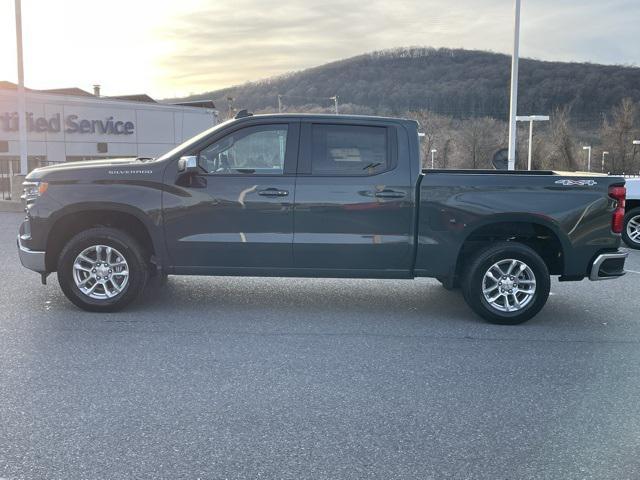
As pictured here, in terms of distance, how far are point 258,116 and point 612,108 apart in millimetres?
80866

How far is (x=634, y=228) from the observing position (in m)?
12.2

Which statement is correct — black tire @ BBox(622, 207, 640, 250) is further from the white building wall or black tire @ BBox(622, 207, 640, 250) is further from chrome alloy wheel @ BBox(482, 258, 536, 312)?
the white building wall

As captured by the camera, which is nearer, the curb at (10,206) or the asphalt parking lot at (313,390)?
the asphalt parking lot at (313,390)

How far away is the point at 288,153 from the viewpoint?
253 inches

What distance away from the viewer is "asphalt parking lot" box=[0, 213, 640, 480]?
3.46 metres

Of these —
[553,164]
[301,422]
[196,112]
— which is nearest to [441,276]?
[301,422]

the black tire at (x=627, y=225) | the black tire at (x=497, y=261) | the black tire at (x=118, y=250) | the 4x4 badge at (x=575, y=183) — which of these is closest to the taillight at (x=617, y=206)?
the 4x4 badge at (x=575, y=183)

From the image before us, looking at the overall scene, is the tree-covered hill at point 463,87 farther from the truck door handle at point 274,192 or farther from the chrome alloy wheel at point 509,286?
the truck door handle at point 274,192

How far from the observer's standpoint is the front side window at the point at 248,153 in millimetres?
6430

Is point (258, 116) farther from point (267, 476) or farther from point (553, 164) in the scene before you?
point (553, 164)

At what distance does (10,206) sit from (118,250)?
13726 millimetres

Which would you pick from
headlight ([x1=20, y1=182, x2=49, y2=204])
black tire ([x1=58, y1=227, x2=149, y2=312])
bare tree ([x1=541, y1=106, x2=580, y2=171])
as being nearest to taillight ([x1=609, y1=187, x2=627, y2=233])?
black tire ([x1=58, y1=227, x2=149, y2=312])

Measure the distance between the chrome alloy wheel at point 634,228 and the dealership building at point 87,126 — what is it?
31.7m

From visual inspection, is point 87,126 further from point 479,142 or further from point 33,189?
point 479,142
